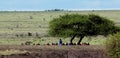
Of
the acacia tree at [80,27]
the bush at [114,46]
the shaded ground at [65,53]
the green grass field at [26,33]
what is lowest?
the green grass field at [26,33]

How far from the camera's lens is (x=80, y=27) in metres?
47.7

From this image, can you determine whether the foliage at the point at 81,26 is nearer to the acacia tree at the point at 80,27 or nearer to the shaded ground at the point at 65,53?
the acacia tree at the point at 80,27

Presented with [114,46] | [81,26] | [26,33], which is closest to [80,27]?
[81,26]

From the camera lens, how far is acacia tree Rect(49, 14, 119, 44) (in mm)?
46875

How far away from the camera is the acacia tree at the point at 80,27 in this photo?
46.9 meters

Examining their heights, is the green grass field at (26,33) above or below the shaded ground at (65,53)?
below

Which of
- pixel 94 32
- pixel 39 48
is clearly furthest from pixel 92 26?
pixel 39 48

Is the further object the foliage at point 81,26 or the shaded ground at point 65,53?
the foliage at point 81,26

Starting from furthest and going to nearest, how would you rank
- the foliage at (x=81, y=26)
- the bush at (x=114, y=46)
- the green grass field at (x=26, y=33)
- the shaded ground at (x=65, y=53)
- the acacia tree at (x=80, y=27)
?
the green grass field at (x=26, y=33) < the foliage at (x=81, y=26) < the acacia tree at (x=80, y=27) < the shaded ground at (x=65, y=53) < the bush at (x=114, y=46)

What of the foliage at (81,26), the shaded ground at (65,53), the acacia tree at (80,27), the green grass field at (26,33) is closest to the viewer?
the shaded ground at (65,53)

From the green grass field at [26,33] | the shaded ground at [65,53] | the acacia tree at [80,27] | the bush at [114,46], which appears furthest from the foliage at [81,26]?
the bush at [114,46]

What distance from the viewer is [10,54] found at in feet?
102

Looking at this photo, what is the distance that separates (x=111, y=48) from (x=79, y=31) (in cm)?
1689

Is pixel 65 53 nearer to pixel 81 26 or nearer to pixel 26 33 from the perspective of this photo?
pixel 81 26
